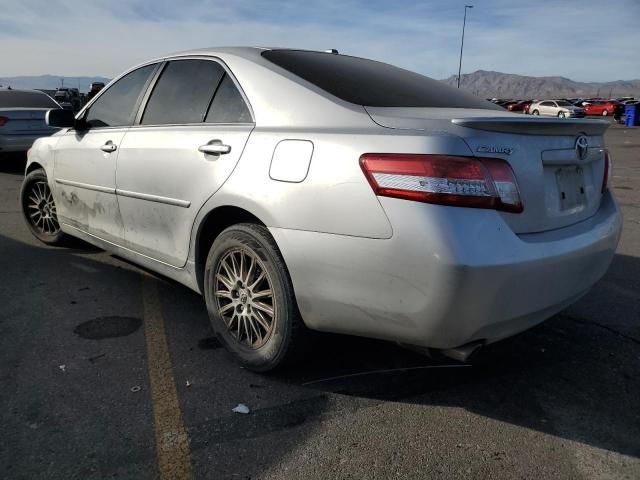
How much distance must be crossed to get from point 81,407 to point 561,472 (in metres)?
2.08

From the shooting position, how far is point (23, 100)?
427 inches

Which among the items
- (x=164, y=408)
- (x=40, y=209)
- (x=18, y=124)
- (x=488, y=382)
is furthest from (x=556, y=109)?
(x=164, y=408)

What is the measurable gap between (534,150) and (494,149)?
0.92 ft

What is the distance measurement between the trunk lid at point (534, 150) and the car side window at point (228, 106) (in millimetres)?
768

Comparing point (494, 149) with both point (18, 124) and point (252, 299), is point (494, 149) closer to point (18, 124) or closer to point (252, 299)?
point (252, 299)

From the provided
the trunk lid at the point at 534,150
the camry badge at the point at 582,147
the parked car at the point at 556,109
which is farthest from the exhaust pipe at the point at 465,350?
the parked car at the point at 556,109

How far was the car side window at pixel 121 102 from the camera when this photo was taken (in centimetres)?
393

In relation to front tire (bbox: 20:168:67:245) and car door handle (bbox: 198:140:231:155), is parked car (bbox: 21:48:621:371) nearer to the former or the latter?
car door handle (bbox: 198:140:231:155)

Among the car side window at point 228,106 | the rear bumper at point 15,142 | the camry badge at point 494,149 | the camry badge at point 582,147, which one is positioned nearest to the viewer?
the camry badge at point 494,149

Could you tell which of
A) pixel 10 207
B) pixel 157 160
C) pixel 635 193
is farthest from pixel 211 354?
pixel 635 193

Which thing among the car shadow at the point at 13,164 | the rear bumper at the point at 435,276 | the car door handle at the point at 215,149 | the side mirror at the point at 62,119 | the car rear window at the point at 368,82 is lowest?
the car shadow at the point at 13,164

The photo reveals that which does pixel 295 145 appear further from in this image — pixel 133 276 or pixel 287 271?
pixel 133 276

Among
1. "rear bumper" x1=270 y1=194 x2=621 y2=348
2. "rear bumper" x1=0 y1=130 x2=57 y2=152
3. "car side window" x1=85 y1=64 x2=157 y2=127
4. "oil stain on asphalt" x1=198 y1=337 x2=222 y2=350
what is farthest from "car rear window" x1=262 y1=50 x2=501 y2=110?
"rear bumper" x1=0 y1=130 x2=57 y2=152

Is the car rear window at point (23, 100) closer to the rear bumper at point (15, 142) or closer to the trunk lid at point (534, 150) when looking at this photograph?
the rear bumper at point (15, 142)
